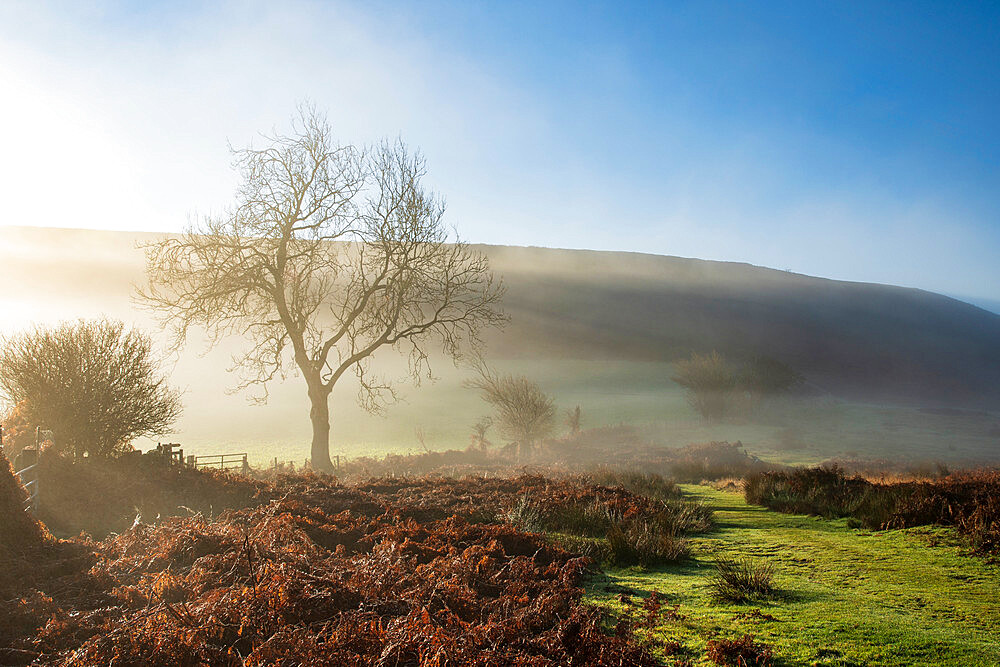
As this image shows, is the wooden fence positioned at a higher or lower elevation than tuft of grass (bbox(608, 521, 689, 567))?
lower

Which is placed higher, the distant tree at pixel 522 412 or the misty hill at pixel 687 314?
the misty hill at pixel 687 314

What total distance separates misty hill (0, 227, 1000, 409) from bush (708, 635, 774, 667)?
2581 inches

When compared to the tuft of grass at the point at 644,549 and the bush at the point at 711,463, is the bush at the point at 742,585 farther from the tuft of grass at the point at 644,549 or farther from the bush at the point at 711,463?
the bush at the point at 711,463

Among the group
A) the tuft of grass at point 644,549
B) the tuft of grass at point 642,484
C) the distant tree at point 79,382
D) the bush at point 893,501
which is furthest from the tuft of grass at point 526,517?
the distant tree at point 79,382

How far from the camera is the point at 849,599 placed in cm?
588

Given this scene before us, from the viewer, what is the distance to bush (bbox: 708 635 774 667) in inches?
172

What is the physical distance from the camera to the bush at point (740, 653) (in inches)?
172

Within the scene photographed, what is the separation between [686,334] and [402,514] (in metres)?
74.6

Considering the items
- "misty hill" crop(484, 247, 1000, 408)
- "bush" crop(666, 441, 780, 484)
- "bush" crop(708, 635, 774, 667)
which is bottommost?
"bush" crop(666, 441, 780, 484)

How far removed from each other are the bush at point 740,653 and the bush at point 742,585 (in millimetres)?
1378

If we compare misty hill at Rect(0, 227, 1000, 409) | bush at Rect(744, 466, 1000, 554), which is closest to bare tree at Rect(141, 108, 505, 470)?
bush at Rect(744, 466, 1000, 554)

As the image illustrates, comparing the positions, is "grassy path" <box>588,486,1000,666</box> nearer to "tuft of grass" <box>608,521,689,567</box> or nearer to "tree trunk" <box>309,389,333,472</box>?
"tuft of grass" <box>608,521,689,567</box>

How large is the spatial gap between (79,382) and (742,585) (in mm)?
17349

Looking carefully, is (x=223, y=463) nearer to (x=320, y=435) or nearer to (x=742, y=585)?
(x=320, y=435)
